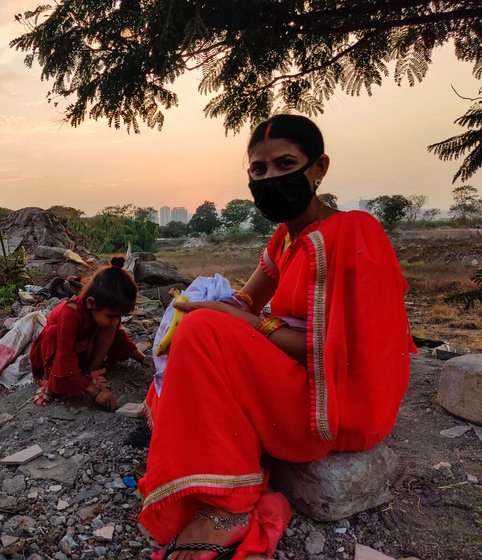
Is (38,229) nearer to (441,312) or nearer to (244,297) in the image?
(244,297)

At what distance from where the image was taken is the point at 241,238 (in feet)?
134

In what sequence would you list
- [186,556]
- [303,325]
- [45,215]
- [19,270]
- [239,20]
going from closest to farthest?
[186,556] < [303,325] < [239,20] < [19,270] < [45,215]

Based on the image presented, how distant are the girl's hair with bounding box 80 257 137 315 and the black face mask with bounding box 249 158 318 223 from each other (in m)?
1.33

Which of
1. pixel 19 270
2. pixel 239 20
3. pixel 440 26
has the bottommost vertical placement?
pixel 19 270

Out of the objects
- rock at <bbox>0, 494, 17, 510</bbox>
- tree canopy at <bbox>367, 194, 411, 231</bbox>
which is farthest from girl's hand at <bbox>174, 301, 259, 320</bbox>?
tree canopy at <bbox>367, 194, 411, 231</bbox>

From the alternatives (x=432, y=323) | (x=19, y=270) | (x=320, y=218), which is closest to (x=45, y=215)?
(x=19, y=270)

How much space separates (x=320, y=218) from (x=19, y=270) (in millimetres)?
5429

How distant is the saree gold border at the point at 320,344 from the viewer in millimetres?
1798

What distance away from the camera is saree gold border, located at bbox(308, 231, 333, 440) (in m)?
1.80

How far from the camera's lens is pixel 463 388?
2854 mm

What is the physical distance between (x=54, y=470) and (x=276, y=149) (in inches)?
73.6

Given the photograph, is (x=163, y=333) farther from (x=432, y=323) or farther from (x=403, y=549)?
(x=432, y=323)

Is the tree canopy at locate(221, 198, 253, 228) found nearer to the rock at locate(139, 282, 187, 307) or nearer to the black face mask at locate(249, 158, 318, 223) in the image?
the rock at locate(139, 282, 187, 307)

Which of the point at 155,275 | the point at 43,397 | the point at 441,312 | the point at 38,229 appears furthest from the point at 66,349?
the point at 441,312
